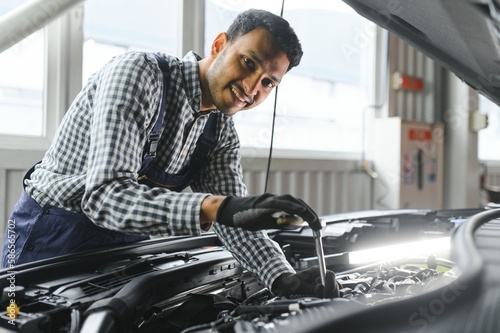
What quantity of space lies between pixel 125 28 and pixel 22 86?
0.59 metres

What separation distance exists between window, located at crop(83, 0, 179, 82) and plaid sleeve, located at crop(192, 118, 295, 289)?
1182 millimetres

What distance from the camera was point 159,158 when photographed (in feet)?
4.38

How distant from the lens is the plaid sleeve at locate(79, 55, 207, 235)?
37.3 inches

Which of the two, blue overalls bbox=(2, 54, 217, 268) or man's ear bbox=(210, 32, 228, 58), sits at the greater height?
man's ear bbox=(210, 32, 228, 58)

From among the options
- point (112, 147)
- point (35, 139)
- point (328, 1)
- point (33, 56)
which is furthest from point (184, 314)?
point (328, 1)

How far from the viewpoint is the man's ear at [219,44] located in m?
1.30

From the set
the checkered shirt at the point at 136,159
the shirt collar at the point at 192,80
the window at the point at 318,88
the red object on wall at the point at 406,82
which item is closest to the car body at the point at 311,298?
the checkered shirt at the point at 136,159

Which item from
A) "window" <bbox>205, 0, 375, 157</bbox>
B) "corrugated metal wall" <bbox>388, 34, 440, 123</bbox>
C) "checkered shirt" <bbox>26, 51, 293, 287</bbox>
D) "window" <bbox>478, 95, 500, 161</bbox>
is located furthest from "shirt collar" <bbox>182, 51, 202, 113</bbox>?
"window" <bbox>478, 95, 500, 161</bbox>

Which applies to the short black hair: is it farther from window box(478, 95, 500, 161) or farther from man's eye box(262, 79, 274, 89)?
window box(478, 95, 500, 161)

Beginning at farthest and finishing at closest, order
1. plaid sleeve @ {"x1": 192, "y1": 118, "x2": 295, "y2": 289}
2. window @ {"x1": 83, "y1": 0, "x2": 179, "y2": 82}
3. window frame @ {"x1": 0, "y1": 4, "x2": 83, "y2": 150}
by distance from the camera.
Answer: window @ {"x1": 83, "y1": 0, "x2": 179, "y2": 82} < window frame @ {"x1": 0, "y1": 4, "x2": 83, "y2": 150} < plaid sleeve @ {"x1": 192, "y1": 118, "x2": 295, "y2": 289}

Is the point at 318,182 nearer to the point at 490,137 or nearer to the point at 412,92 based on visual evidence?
the point at 412,92

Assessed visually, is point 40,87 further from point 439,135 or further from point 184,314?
point 439,135

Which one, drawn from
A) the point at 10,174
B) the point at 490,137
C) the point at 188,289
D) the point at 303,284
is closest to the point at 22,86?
the point at 10,174

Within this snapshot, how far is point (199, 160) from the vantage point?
57.6 inches
